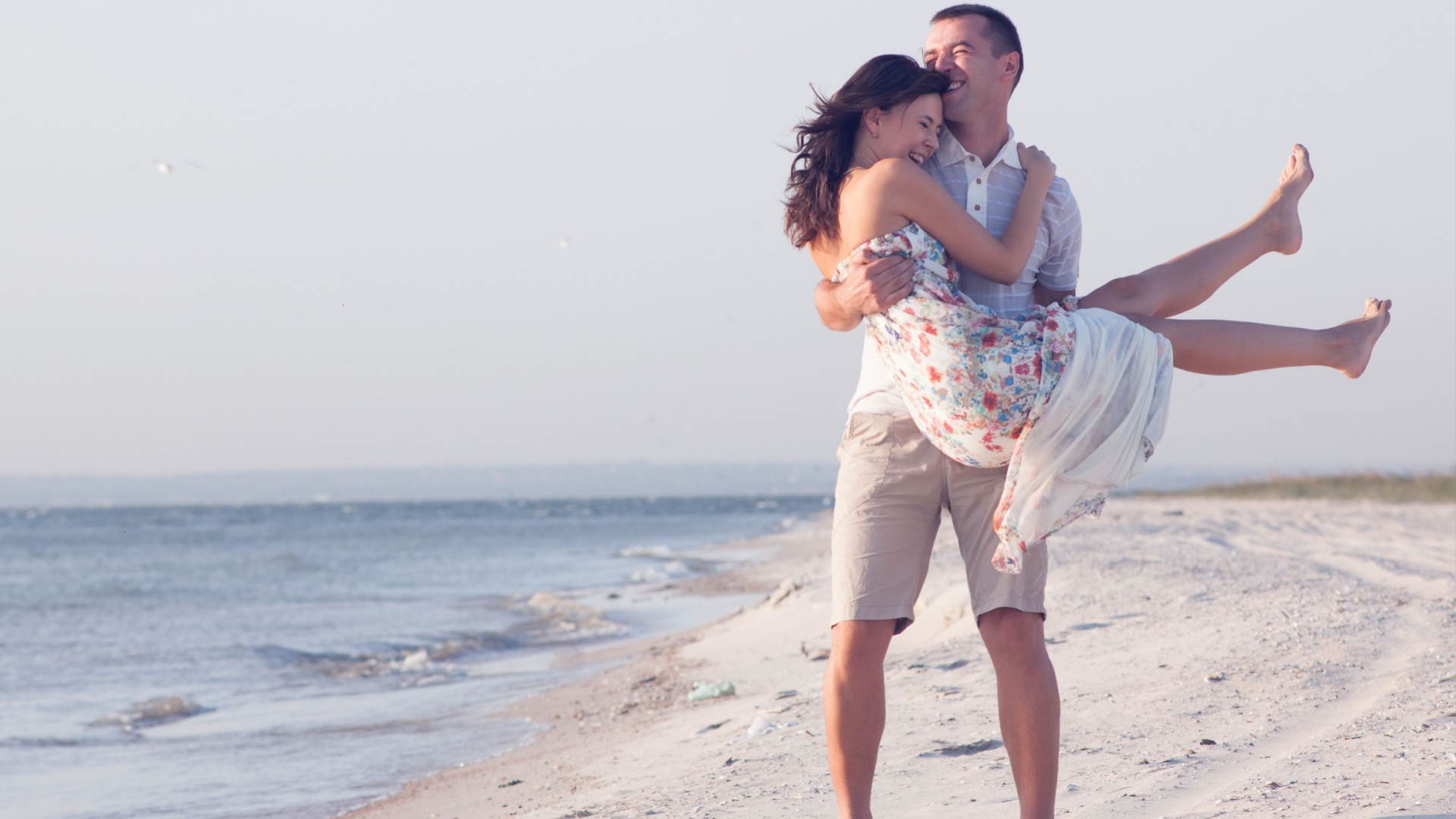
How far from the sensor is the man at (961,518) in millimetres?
2438

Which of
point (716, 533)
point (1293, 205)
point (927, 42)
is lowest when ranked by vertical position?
point (716, 533)

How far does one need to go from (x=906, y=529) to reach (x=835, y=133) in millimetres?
868

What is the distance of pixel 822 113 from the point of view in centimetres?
246

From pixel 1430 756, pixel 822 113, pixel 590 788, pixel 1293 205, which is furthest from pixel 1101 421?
pixel 590 788

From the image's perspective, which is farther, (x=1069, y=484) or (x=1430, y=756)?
(x=1430, y=756)

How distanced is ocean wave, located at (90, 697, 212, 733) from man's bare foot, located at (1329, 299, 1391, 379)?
6167mm

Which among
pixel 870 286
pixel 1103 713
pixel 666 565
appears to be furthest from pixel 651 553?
pixel 870 286

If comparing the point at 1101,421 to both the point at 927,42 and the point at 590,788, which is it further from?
the point at 590,788

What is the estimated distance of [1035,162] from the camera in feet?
8.00

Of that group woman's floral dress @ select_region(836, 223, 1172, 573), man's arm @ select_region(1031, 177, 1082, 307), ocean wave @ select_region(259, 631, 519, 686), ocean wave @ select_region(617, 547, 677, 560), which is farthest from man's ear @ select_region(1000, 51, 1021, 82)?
ocean wave @ select_region(617, 547, 677, 560)

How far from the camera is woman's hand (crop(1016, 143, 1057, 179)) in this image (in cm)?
243

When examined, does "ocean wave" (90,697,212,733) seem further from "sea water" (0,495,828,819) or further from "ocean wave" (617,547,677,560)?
"ocean wave" (617,547,677,560)

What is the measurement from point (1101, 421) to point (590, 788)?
2311 millimetres

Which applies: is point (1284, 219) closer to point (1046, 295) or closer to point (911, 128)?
point (1046, 295)
